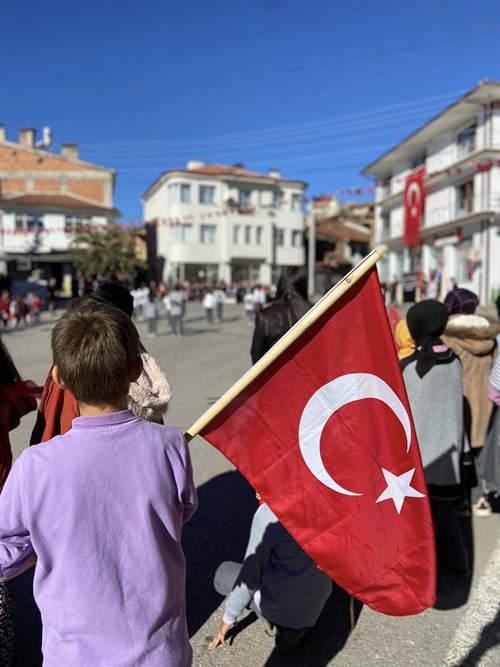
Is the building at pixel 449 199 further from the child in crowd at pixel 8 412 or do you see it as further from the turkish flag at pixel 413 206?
the child in crowd at pixel 8 412

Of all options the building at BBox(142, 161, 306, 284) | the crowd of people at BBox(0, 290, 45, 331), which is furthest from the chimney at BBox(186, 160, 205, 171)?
the crowd of people at BBox(0, 290, 45, 331)

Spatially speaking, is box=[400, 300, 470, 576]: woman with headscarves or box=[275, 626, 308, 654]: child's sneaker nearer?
box=[275, 626, 308, 654]: child's sneaker

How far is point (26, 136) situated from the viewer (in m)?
48.3

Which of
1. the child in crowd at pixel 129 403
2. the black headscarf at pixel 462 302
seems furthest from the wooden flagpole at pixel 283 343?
the black headscarf at pixel 462 302

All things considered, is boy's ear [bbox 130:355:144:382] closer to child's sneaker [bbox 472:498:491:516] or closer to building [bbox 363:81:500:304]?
child's sneaker [bbox 472:498:491:516]

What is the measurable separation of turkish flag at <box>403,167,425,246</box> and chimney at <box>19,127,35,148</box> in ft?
109

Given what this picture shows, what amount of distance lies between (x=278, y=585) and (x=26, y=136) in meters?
53.4

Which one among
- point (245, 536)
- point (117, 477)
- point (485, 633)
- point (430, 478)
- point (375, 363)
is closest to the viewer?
point (117, 477)

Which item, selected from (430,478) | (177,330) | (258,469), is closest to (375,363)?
(258,469)

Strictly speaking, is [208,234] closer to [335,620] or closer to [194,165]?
[194,165]

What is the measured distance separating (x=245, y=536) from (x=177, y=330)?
594 inches

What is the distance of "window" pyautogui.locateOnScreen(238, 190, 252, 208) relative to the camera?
4938 cm

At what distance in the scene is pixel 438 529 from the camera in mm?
3648

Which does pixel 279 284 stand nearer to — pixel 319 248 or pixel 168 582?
pixel 168 582
